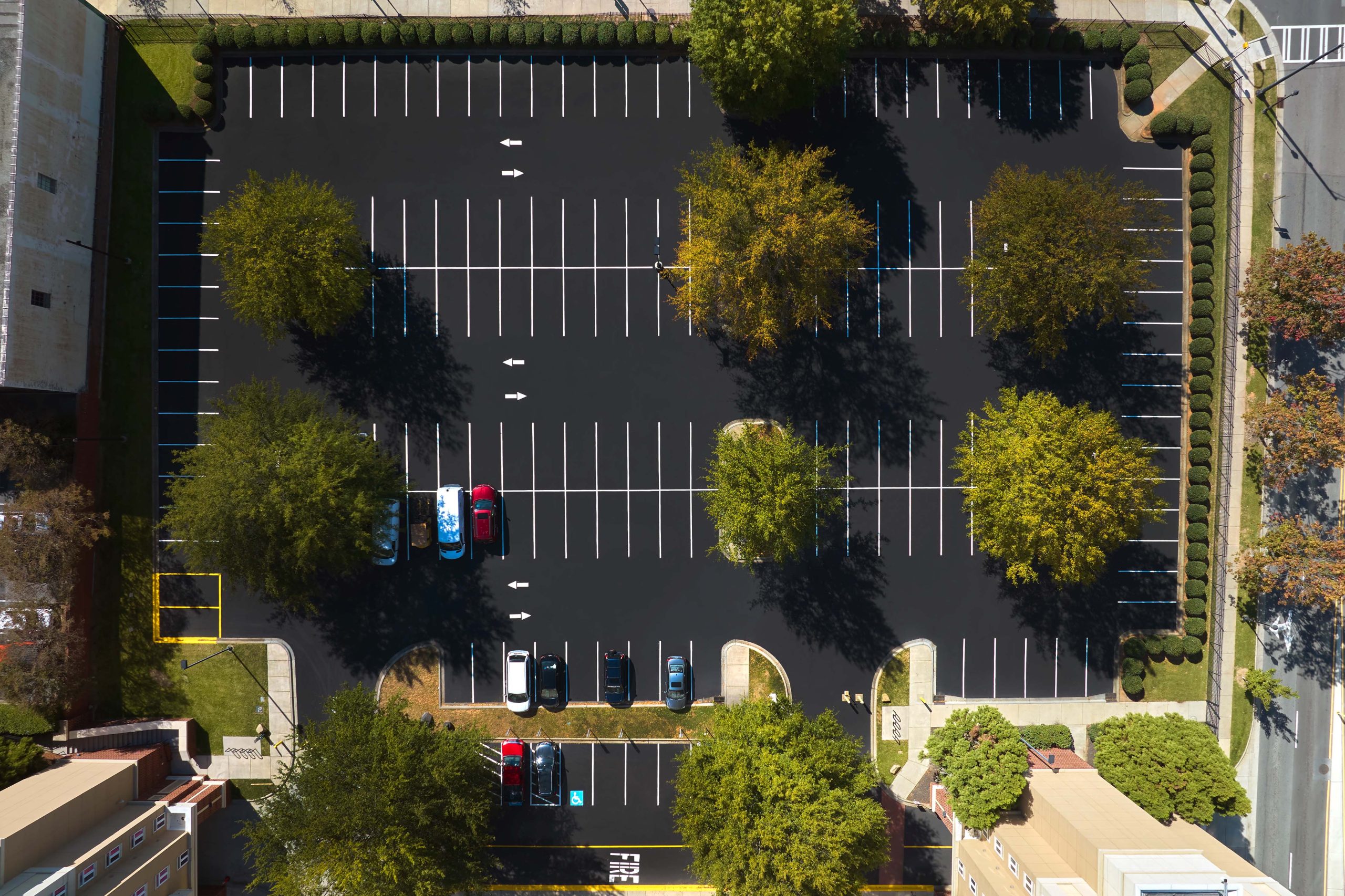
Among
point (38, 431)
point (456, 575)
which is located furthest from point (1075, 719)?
point (38, 431)

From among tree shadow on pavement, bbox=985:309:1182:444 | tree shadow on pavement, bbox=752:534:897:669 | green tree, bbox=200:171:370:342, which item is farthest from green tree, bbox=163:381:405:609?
tree shadow on pavement, bbox=985:309:1182:444

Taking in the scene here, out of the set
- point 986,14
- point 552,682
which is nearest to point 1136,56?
point 986,14

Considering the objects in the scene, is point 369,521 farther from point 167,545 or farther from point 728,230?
point 728,230

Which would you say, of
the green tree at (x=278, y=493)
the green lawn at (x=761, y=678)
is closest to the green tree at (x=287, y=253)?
the green tree at (x=278, y=493)

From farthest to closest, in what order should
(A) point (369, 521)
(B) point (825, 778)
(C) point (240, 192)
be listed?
(C) point (240, 192), (A) point (369, 521), (B) point (825, 778)

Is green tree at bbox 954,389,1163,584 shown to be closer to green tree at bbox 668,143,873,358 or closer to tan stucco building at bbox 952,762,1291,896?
green tree at bbox 668,143,873,358

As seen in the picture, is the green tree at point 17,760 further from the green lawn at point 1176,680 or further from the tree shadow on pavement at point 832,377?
the green lawn at point 1176,680

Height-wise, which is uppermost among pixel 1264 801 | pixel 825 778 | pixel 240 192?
pixel 240 192
